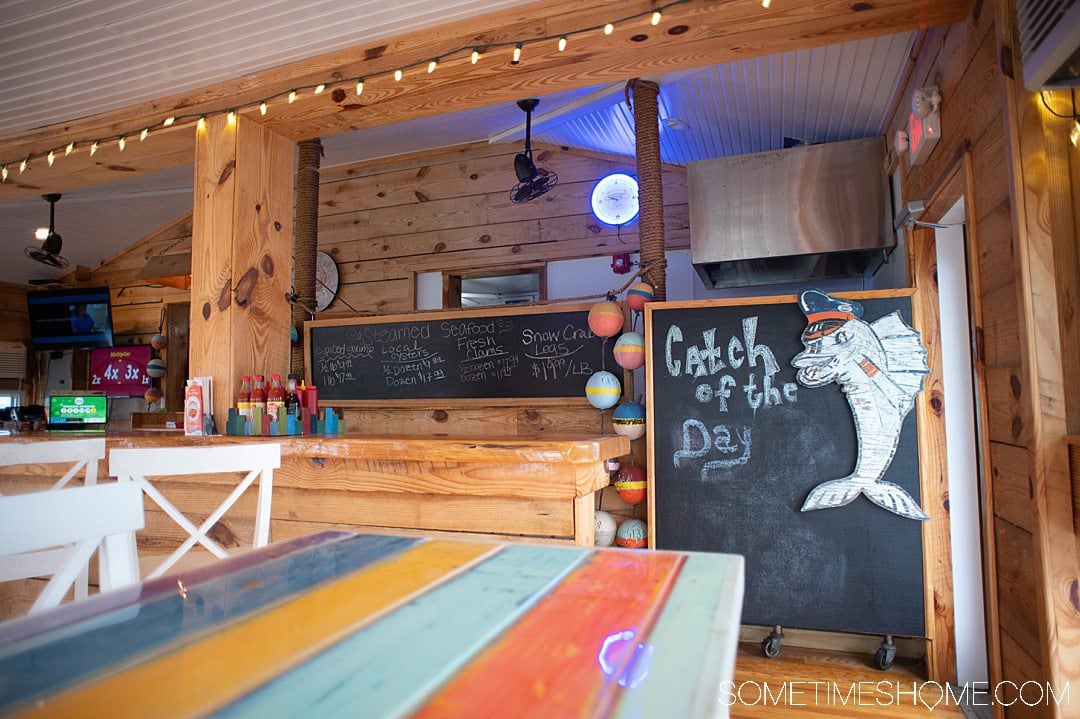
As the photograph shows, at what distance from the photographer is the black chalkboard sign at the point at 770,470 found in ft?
9.38

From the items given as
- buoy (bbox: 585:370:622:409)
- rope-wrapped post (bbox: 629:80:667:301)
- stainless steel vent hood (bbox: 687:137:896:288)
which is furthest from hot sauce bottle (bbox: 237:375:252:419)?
stainless steel vent hood (bbox: 687:137:896:288)

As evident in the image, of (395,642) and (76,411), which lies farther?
(76,411)

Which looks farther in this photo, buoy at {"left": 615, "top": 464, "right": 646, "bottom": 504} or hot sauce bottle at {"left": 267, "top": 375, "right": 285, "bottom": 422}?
buoy at {"left": 615, "top": 464, "right": 646, "bottom": 504}

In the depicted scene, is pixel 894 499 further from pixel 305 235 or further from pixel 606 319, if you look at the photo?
pixel 305 235

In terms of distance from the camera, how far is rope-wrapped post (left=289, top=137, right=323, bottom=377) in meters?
4.61

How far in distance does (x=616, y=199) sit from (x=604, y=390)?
271 cm

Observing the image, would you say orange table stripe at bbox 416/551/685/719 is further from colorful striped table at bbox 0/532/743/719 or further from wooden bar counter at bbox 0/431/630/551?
wooden bar counter at bbox 0/431/630/551

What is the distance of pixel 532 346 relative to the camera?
383cm

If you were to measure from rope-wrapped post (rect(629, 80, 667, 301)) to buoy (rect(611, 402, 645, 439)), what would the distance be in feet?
2.12

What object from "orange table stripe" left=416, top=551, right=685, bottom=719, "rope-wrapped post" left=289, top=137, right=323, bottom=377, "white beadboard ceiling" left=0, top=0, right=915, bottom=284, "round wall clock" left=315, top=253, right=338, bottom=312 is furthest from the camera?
"round wall clock" left=315, top=253, right=338, bottom=312

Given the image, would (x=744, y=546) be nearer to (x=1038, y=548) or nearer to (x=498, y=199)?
(x=1038, y=548)

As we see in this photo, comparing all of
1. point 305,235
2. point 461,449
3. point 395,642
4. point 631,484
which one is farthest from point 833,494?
point 305,235

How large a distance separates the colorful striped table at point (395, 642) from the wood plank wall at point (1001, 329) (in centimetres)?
138

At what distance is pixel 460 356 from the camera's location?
4.02 meters
